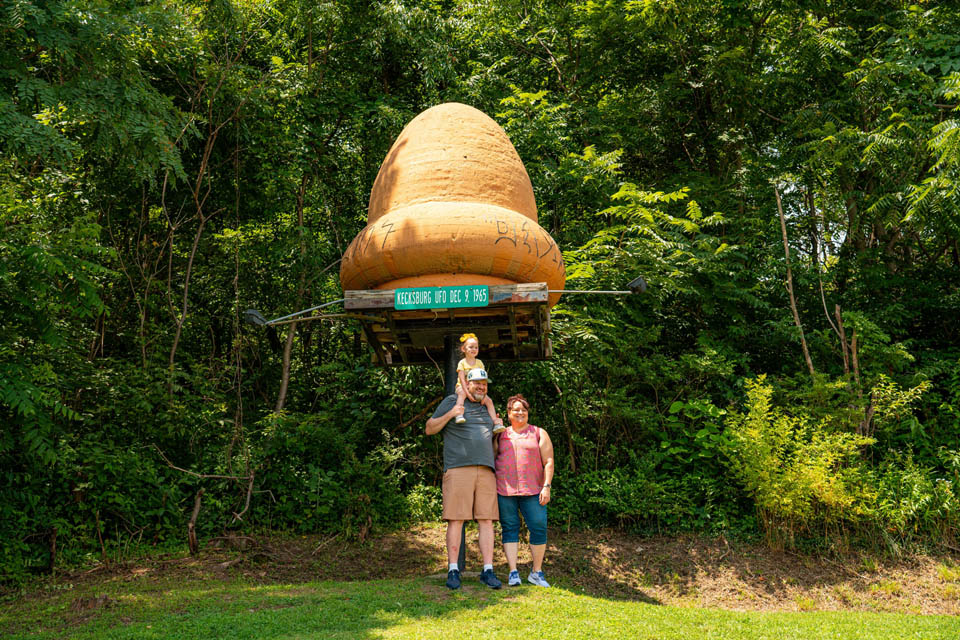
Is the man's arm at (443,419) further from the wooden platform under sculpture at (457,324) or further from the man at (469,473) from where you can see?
the wooden platform under sculpture at (457,324)

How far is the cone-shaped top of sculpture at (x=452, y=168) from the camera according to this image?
674 cm

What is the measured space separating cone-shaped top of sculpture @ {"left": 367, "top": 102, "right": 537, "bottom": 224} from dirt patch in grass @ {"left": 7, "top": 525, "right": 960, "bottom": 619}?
3.98 metres

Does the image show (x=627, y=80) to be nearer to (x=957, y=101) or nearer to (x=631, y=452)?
(x=957, y=101)

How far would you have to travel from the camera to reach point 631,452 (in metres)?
10.3

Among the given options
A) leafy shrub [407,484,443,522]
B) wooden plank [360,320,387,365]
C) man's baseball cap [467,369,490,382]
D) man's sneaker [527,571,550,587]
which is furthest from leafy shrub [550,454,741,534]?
man's baseball cap [467,369,490,382]

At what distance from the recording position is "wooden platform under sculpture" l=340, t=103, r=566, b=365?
626 cm

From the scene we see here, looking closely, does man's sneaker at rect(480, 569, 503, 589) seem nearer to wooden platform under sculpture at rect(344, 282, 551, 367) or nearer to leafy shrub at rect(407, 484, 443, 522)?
wooden platform under sculpture at rect(344, 282, 551, 367)

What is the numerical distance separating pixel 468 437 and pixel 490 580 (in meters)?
1.25

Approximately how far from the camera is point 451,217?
6297 millimetres

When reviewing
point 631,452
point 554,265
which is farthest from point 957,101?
point 554,265

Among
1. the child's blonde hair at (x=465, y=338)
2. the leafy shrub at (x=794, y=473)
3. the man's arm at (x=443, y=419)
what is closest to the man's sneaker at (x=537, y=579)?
the man's arm at (x=443, y=419)

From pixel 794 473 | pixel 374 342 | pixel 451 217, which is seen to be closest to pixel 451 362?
pixel 374 342

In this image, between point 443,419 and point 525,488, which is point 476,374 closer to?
point 443,419

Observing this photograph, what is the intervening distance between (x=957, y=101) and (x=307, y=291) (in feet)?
36.4
